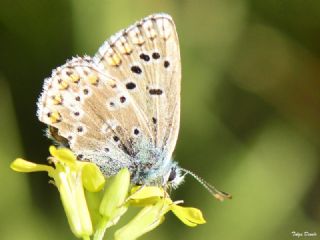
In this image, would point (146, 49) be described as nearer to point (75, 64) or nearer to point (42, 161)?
point (75, 64)

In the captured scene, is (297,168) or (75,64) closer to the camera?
(75,64)

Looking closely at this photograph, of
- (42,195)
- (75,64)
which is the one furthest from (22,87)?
(75,64)

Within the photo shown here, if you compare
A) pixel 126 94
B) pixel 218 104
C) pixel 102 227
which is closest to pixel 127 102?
pixel 126 94

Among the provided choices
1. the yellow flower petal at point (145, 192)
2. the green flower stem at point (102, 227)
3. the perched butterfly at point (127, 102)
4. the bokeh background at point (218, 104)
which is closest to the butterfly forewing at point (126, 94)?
the perched butterfly at point (127, 102)

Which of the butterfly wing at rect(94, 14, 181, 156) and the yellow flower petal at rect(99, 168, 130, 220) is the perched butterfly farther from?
the yellow flower petal at rect(99, 168, 130, 220)

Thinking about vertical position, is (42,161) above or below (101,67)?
below

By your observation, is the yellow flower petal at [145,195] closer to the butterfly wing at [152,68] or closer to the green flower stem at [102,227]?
the green flower stem at [102,227]

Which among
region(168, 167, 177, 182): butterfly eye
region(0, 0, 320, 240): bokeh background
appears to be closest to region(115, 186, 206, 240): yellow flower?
region(168, 167, 177, 182): butterfly eye
